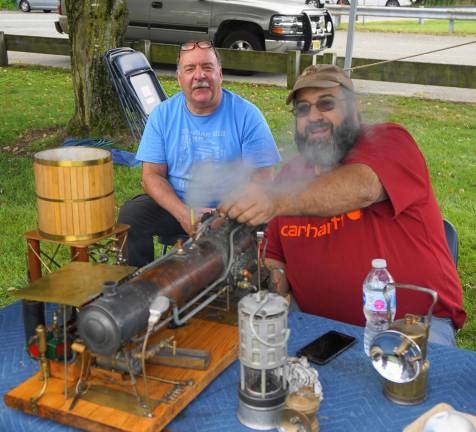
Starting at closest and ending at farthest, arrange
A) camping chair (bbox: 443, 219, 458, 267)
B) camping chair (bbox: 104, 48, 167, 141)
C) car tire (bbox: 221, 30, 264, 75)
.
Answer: camping chair (bbox: 443, 219, 458, 267)
camping chair (bbox: 104, 48, 167, 141)
car tire (bbox: 221, 30, 264, 75)

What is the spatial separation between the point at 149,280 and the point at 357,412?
2.09 ft

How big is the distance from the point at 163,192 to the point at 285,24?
687 cm

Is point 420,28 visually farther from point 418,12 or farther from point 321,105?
point 321,105

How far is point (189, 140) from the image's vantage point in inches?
143

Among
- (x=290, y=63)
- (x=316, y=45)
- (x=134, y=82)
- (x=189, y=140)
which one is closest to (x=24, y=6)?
(x=316, y=45)

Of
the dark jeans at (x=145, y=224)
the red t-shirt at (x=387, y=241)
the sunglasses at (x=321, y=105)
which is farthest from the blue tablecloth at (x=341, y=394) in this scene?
the dark jeans at (x=145, y=224)

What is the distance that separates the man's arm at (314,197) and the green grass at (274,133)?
502 mm

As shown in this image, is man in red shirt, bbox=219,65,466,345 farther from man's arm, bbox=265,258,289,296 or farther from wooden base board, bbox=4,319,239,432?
wooden base board, bbox=4,319,239,432

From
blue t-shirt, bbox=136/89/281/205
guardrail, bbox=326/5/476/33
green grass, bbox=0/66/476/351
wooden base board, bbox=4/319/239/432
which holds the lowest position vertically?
green grass, bbox=0/66/476/351

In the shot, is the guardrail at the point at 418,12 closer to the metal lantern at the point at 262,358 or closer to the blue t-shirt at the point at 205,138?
the blue t-shirt at the point at 205,138

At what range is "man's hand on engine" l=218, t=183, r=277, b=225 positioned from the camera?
1.88 metres

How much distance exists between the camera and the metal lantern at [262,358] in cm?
154

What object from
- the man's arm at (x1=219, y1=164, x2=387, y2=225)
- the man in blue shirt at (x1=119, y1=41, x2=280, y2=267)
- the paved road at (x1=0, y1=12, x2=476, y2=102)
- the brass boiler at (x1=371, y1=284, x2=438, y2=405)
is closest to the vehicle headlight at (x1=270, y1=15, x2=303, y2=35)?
the paved road at (x1=0, y1=12, x2=476, y2=102)

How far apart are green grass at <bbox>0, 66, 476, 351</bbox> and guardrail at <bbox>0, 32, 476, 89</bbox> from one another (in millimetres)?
366
